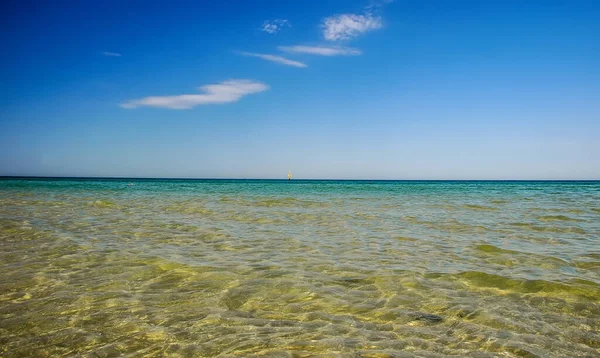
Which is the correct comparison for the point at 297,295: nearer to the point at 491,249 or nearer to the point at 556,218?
the point at 491,249

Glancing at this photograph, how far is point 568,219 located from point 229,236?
10.7m

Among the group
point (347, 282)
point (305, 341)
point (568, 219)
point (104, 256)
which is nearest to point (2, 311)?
point (104, 256)

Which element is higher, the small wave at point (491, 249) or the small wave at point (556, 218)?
the small wave at point (556, 218)

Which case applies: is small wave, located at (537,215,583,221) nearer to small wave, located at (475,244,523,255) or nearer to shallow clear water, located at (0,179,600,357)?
shallow clear water, located at (0,179,600,357)

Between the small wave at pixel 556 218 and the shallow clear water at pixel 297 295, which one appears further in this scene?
the small wave at pixel 556 218

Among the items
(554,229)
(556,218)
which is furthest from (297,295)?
(556,218)

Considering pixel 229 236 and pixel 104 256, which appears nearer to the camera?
pixel 104 256

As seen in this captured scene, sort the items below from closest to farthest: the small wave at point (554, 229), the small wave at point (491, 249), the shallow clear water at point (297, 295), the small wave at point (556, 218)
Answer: the shallow clear water at point (297, 295) → the small wave at point (491, 249) → the small wave at point (554, 229) → the small wave at point (556, 218)

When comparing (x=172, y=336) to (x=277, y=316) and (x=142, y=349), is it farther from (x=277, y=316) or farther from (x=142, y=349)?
(x=277, y=316)

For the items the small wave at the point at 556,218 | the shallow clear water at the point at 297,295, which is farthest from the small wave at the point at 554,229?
the small wave at the point at 556,218

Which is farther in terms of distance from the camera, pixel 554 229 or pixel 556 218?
pixel 556 218

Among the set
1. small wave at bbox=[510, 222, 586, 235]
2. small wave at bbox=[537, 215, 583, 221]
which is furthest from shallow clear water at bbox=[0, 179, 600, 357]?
small wave at bbox=[537, 215, 583, 221]

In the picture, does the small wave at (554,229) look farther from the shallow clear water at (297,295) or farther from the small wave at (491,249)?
the small wave at (491,249)

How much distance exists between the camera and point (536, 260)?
5852 mm
